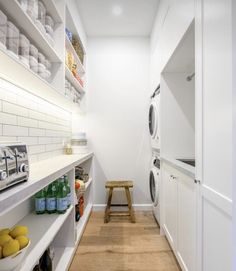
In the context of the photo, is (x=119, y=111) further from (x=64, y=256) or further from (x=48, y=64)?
(x=64, y=256)

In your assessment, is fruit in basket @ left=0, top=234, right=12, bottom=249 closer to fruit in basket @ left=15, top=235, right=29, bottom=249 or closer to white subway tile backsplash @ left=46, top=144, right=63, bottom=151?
fruit in basket @ left=15, top=235, right=29, bottom=249

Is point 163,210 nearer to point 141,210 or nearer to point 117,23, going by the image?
point 141,210

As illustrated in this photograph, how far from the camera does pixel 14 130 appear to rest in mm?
1531

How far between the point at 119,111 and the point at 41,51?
1677mm

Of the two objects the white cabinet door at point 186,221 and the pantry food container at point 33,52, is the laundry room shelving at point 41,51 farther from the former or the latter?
the white cabinet door at point 186,221

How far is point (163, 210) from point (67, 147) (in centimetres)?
142

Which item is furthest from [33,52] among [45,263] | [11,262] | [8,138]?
[45,263]

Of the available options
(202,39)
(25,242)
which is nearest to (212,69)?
(202,39)

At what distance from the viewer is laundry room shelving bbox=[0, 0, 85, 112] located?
3.75 feet

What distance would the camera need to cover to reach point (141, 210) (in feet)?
10.4

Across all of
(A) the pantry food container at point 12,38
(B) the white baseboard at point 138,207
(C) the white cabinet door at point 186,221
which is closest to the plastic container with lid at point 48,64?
(A) the pantry food container at point 12,38

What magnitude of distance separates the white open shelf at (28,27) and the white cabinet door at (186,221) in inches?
56.8

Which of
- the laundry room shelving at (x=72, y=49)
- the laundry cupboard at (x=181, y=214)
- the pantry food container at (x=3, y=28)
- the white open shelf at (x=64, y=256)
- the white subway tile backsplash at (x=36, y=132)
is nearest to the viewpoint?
the pantry food container at (x=3, y=28)

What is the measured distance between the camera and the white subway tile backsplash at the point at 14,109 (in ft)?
4.70
